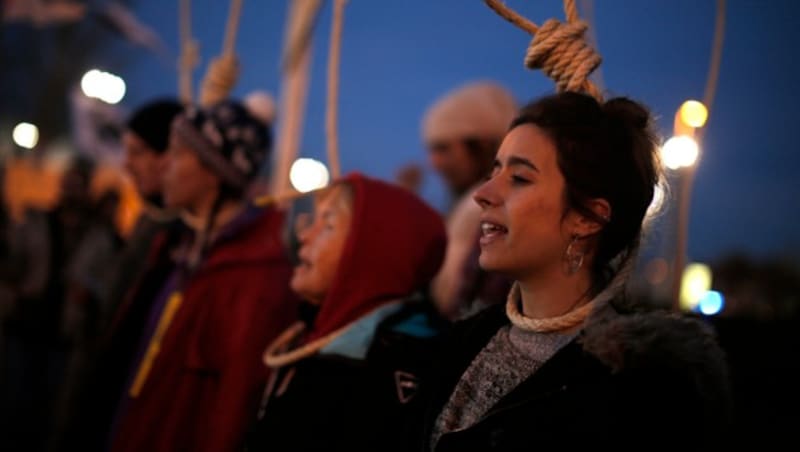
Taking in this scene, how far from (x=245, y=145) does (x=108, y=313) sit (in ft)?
3.54


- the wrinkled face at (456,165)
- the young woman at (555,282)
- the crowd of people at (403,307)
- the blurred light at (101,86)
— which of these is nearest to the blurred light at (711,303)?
the crowd of people at (403,307)

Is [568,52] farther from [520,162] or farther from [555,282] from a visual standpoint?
[555,282]

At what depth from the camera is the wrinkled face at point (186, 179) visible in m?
2.67

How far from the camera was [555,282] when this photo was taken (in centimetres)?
132

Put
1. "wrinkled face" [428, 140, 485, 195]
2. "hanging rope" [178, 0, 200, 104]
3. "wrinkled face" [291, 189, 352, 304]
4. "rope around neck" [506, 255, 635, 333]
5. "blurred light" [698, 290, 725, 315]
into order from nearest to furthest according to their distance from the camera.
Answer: "rope around neck" [506, 255, 635, 333], "wrinkled face" [291, 189, 352, 304], "blurred light" [698, 290, 725, 315], "wrinkled face" [428, 140, 485, 195], "hanging rope" [178, 0, 200, 104]

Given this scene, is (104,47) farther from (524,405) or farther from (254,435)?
(524,405)

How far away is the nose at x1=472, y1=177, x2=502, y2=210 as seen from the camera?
1.32 m

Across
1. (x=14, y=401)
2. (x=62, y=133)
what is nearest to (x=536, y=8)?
(x=14, y=401)

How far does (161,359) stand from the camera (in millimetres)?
2334

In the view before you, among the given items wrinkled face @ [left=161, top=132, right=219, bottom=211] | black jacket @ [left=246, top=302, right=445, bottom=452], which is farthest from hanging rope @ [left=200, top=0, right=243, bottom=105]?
black jacket @ [left=246, top=302, right=445, bottom=452]

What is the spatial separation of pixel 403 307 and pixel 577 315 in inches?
28.6

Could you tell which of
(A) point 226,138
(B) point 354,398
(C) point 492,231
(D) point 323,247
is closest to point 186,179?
(A) point 226,138

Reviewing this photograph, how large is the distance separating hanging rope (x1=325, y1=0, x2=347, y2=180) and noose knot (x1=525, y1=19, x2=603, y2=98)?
82 cm

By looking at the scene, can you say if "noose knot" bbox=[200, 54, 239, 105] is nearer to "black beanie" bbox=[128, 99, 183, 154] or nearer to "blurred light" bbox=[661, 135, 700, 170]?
"black beanie" bbox=[128, 99, 183, 154]
